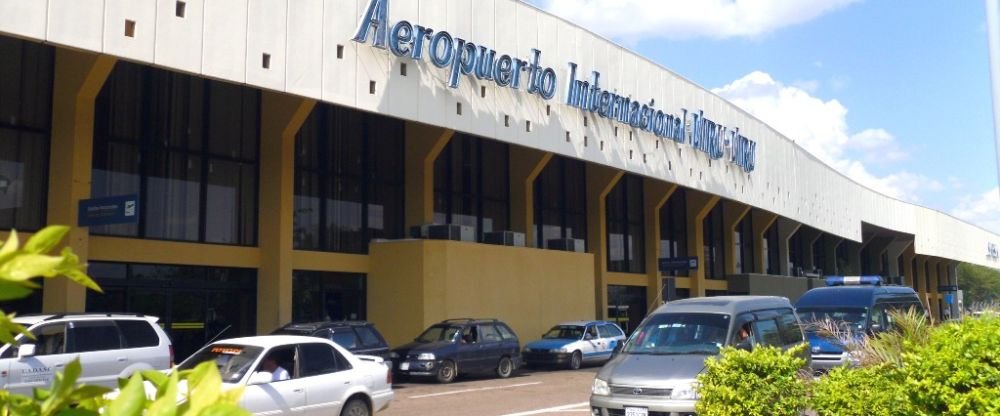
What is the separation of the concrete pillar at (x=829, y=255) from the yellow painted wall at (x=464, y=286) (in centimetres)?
3408

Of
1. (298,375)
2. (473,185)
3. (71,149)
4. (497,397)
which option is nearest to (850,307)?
(497,397)

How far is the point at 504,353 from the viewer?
80.4 feet

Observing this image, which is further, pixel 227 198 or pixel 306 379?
pixel 227 198

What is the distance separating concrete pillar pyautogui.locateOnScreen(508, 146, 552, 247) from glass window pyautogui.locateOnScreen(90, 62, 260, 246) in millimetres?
10585

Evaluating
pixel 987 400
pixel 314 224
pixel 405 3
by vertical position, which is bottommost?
pixel 987 400

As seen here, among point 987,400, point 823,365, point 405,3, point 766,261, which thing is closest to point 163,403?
point 987,400

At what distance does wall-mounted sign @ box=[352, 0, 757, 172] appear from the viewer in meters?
23.0

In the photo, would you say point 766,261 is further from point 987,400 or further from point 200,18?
point 987,400

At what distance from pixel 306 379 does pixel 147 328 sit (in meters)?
3.80

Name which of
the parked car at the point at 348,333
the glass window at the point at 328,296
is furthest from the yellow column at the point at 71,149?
the glass window at the point at 328,296

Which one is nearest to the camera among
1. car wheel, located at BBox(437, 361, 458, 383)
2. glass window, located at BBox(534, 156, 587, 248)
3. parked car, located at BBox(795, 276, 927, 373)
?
parked car, located at BBox(795, 276, 927, 373)

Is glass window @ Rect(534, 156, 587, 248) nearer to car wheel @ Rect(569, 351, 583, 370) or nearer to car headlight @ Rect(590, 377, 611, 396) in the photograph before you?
car wheel @ Rect(569, 351, 583, 370)

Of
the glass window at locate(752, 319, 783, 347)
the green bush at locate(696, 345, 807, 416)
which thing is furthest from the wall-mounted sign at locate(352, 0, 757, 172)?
the green bush at locate(696, 345, 807, 416)

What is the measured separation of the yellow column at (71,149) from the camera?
19672 mm
